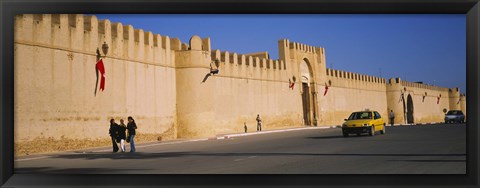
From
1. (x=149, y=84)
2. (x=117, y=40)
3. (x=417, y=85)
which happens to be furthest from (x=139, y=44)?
(x=417, y=85)

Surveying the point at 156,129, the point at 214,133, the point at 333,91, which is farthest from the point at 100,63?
the point at 333,91

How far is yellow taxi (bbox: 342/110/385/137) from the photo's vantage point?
79.1 ft

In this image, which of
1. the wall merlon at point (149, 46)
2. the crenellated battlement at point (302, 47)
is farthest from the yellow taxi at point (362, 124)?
the crenellated battlement at point (302, 47)

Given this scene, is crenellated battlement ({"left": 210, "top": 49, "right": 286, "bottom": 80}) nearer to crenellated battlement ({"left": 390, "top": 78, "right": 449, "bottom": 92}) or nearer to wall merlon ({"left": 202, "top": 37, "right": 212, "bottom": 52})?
wall merlon ({"left": 202, "top": 37, "right": 212, "bottom": 52})

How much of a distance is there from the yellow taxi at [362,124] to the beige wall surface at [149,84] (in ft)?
25.9

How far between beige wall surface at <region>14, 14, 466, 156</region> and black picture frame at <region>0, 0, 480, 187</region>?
59cm

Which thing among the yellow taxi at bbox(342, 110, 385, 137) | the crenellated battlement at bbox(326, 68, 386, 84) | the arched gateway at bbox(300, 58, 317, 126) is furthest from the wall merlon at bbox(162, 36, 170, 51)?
the crenellated battlement at bbox(326, 68, 386, 84)

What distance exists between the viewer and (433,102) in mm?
72375

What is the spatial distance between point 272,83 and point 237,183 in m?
30.0
